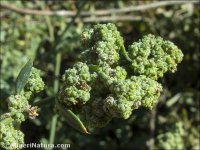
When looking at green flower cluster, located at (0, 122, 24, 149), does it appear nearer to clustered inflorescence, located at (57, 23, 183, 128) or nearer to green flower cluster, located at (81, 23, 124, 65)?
clustered inflorescence, located at (57, 23, 183, 128)

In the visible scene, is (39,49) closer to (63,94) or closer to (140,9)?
(140,9)

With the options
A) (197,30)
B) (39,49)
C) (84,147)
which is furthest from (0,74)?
(197,30)

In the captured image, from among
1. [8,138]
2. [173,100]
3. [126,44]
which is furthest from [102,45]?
[126,44]

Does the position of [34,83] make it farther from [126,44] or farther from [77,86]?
[126,44]

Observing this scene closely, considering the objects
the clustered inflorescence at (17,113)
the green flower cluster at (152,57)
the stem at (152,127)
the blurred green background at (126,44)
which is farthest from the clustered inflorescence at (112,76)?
the stem at (152,127)

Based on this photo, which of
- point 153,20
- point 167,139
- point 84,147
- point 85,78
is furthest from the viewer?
point 153,20
